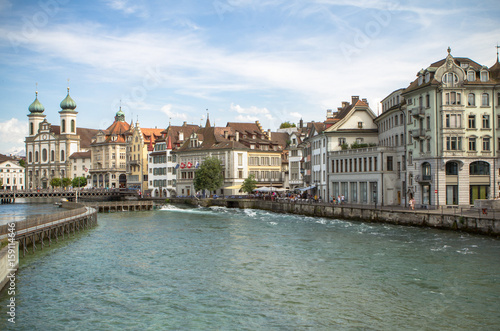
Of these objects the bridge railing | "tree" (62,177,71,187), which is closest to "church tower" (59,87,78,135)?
"tree" (62,177,71,187)

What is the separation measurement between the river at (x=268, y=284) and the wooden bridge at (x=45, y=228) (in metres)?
1.37

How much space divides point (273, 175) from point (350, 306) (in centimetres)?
8622

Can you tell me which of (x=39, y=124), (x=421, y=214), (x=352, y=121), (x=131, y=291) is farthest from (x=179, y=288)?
(x=39, y=124)

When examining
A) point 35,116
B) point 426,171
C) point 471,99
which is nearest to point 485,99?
point 471,99

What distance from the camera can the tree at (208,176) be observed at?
9588 cm

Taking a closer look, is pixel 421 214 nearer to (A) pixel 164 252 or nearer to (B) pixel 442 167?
(B) pixel 442 167

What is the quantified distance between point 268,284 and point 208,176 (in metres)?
71.6

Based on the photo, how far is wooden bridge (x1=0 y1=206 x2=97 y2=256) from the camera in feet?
112

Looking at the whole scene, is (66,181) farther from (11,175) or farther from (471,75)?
(471,75)

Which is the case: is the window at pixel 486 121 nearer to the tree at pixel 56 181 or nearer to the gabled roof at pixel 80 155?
the gabled roof at pixel 80 155

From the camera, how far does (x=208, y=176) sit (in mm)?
96250

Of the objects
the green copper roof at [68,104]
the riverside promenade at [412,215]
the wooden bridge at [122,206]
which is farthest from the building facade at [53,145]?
the riverside promenade at [412,215]

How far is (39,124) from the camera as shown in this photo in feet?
583

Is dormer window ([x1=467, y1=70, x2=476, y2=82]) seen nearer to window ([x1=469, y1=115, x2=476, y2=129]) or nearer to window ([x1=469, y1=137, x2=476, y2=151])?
window ([x1=469, y1=115, x2=476, y2=129])
